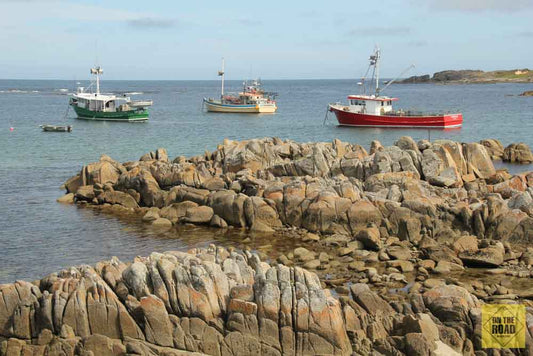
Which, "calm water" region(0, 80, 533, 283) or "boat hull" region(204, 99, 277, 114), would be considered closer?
"calm water" region(0, 80, 533, 283)

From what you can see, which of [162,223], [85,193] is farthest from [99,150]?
[162,223]

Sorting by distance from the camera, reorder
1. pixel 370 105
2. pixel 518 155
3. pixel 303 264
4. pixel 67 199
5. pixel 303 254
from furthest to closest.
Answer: pixel 370 105 < pixel 518 155 < pixel 67 199 < pixel 303 254 < pixel 303 264

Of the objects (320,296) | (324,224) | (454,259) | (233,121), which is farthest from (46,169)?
(233,121)

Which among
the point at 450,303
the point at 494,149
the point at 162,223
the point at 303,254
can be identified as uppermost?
the point at 494,149

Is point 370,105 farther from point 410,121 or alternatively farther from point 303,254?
point 303,254

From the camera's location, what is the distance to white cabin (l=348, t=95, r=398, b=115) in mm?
70375

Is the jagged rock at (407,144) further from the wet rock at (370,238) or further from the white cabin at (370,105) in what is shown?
the white cabin at (370,105)

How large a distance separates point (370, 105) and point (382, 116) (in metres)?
2.13

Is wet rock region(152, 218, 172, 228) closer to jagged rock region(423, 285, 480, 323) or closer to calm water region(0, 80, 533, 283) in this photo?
calm water region(0, 80, 533, 283)

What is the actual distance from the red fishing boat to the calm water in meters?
1.05

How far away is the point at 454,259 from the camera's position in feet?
81.8

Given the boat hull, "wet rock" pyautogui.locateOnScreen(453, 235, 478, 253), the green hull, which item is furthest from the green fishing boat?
"wet rock" pyautogui.locateOnScreen(453, 235, 478, 253)

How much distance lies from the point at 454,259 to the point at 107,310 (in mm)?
12750

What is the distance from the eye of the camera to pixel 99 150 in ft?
184
